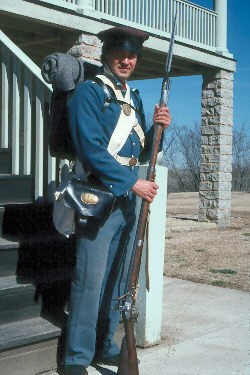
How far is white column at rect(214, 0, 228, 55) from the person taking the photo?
45.9ft

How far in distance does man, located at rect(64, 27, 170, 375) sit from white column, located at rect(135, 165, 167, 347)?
1.88 feet

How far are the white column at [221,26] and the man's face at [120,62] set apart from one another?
1135 cm

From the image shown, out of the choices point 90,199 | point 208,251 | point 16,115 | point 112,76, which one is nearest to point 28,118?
point 16,115

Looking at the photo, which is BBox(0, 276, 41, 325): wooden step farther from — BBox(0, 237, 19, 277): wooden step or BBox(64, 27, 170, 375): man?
BBox(64, 27, 170, 375): man

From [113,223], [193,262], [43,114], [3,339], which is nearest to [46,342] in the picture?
[3,339]

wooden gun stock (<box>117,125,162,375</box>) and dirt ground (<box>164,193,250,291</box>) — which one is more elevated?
wooden gun stock (<box>117,125,162,375</box>)

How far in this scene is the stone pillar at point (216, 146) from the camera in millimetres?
14055

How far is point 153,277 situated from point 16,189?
1213 mm

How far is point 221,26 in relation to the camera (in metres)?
14.0

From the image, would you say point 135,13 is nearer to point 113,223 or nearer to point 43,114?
point 43,114

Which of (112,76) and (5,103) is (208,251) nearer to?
(5,103)

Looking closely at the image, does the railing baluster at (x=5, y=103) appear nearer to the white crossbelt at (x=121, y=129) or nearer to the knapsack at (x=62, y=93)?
the knapsack at (x=62, y=93)

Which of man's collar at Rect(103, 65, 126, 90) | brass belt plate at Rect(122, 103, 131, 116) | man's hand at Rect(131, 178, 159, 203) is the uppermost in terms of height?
man's collar at Rect(103, 65, 126, 90)

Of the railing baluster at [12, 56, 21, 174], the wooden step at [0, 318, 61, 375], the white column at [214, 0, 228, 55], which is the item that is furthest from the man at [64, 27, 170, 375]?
the white column at [214, 0, 228, 55]
